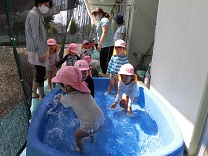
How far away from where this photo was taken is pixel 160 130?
10.4 ft

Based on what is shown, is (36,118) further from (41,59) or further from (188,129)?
(188,129)

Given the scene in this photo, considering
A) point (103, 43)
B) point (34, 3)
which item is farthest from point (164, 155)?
point (103, 43)

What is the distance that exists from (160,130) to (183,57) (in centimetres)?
112

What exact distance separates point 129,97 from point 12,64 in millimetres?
1956

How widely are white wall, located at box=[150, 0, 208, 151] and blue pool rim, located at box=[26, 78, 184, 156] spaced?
0.51 feet

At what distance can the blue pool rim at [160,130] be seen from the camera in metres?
2.10

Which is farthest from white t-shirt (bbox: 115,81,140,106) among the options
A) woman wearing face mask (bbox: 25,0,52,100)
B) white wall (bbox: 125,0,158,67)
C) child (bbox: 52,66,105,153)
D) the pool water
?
white wall (bbox: 125,0,158,67)

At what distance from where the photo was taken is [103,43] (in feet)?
15.5

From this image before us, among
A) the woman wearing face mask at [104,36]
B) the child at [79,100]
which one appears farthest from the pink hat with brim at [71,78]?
the woman wearing face mask at [104,36]

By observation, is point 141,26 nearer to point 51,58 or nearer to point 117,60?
point 117,60

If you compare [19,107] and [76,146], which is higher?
[19,107]

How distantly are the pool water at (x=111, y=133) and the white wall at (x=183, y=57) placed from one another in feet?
1.57

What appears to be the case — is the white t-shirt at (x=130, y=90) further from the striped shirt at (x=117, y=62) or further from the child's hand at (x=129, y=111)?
the striped shirt at (x=117, y=62)

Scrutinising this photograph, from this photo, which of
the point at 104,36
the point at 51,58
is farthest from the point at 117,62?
the point at 51,58
